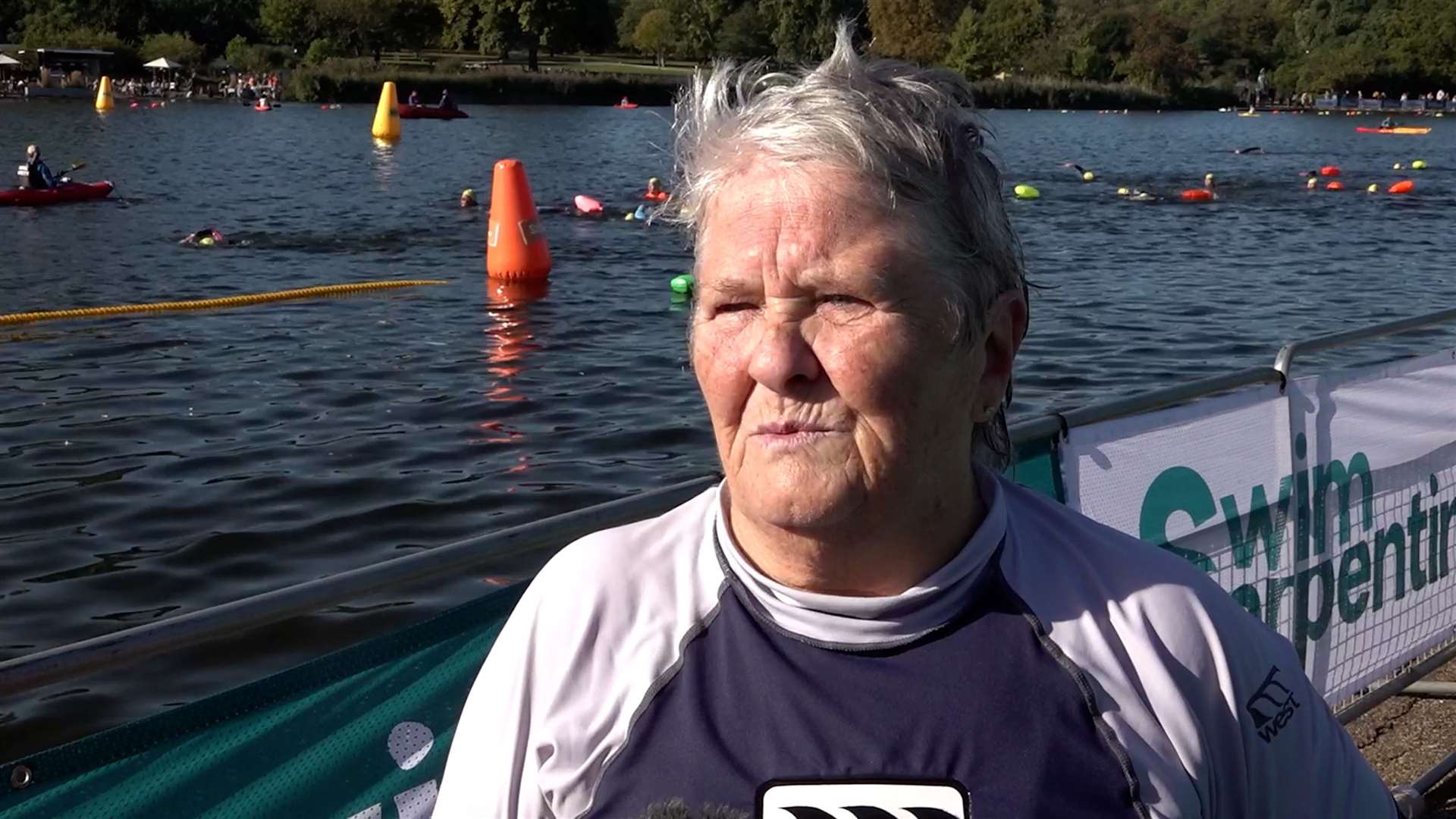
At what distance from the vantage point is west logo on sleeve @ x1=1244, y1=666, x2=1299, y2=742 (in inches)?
72.0

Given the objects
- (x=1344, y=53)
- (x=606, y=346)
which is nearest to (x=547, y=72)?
(x=1344, y=53)

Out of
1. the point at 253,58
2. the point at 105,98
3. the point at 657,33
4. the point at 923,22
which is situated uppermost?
the point at 923,22

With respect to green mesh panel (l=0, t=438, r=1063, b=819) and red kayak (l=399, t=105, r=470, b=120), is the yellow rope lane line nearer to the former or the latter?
green mesh panel (l=0, t=438, r=1063, b=819)

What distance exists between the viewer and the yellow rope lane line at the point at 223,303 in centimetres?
1460

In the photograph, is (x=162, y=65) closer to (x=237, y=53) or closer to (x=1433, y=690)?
(x=237, y=53)

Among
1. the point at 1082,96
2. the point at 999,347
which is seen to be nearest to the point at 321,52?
the point at 1082,96

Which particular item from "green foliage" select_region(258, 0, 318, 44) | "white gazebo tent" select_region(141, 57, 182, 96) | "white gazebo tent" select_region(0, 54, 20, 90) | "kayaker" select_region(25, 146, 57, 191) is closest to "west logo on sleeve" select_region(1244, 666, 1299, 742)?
"kayaker" select_region(25, 146, 57, 191)

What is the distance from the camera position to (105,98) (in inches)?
2569

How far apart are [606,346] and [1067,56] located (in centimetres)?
11258

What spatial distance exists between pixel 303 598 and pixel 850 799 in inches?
30.5

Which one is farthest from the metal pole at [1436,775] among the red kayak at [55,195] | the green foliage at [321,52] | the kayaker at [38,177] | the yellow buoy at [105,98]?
the green foliage at [321,52]

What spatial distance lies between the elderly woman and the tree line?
8947 centimetres

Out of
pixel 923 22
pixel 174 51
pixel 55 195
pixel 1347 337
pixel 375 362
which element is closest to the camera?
pixel 1347 337

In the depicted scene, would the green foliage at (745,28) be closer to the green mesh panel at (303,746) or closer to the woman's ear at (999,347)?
the green mesh panel at (303,746)
